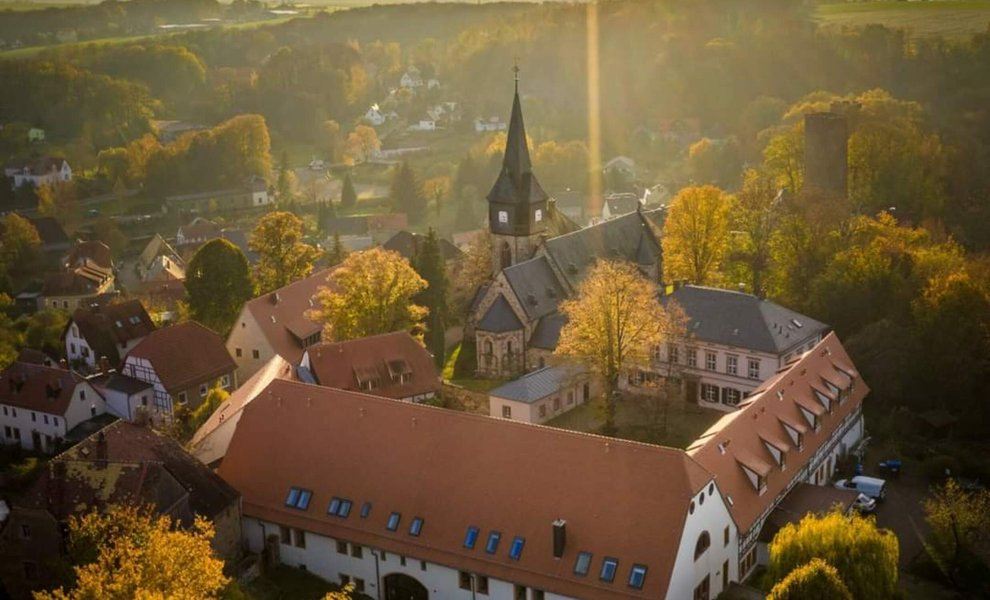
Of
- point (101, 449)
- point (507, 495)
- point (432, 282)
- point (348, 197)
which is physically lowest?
point (348, 197)

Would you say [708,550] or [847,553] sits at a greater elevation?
[847,553]

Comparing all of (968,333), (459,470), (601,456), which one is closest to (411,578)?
(459,470)

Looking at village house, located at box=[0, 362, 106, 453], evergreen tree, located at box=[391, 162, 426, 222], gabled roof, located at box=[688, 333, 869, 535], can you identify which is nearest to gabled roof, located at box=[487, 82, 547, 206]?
gabled roof, located at box=[688, 333, 869, 535]

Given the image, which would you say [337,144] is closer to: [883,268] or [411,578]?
[883,268]

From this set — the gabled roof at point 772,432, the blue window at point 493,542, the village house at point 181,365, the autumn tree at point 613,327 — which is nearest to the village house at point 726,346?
the autumn tree at point 613,327

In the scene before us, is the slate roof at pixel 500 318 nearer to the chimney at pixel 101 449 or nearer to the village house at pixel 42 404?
the village house at pixel 42 404

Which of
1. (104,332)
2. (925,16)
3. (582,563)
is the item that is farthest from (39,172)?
(582,563)

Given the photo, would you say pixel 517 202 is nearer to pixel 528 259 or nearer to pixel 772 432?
pixel 528 259
